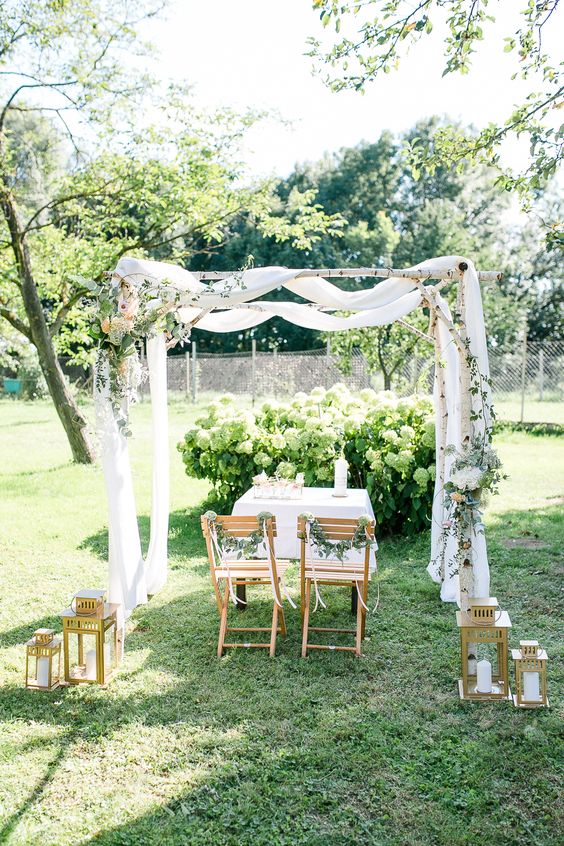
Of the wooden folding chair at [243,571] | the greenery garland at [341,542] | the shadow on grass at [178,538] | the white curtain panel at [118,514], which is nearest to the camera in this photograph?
the greenery garland at [341,542]

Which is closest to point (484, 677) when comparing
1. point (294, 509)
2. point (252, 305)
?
point (294, 509)

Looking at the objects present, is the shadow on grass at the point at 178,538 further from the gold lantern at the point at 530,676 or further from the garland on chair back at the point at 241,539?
the gold lantern at the point at 530,676

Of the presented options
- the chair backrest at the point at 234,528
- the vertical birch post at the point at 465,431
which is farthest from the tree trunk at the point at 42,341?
the vertical birch post at the point at 465,431

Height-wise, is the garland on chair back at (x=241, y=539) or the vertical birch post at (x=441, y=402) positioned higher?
the vertical birch post at (x=441, y=402)

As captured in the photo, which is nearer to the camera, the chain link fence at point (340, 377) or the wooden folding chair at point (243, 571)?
the wooden folding chair at point (243, 571)

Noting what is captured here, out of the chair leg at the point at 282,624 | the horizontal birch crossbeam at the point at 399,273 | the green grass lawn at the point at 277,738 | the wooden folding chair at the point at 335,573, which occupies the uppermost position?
the horizontal birch crossbeam at the point at 399,273

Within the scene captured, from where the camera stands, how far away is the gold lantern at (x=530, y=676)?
4.51 metres

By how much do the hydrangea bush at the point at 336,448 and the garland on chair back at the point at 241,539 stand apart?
2.34 meters

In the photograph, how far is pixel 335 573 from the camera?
558 centimetres

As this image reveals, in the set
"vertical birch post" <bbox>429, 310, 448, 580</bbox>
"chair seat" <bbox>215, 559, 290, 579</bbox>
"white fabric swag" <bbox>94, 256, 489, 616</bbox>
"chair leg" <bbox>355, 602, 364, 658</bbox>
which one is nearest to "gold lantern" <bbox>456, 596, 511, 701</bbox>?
"white fabric swag" <bbox>94, 256, 489, 616</bbox>

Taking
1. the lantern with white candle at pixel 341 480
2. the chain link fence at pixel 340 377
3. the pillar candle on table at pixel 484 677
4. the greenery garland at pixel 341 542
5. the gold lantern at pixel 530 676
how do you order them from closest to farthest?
1. the gold lantern at pixel 530 676
2. the pillar candle on table at pixel 484 677
3. the greenery garland at pixel 341 542
4. the lantern with white candle at pixel 341 480
5. the chain link fence at pixel 340 377

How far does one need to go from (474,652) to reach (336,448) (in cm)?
400

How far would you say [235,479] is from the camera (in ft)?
29.6

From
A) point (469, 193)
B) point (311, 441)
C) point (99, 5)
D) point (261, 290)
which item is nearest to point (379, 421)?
A: point (311, 441)
